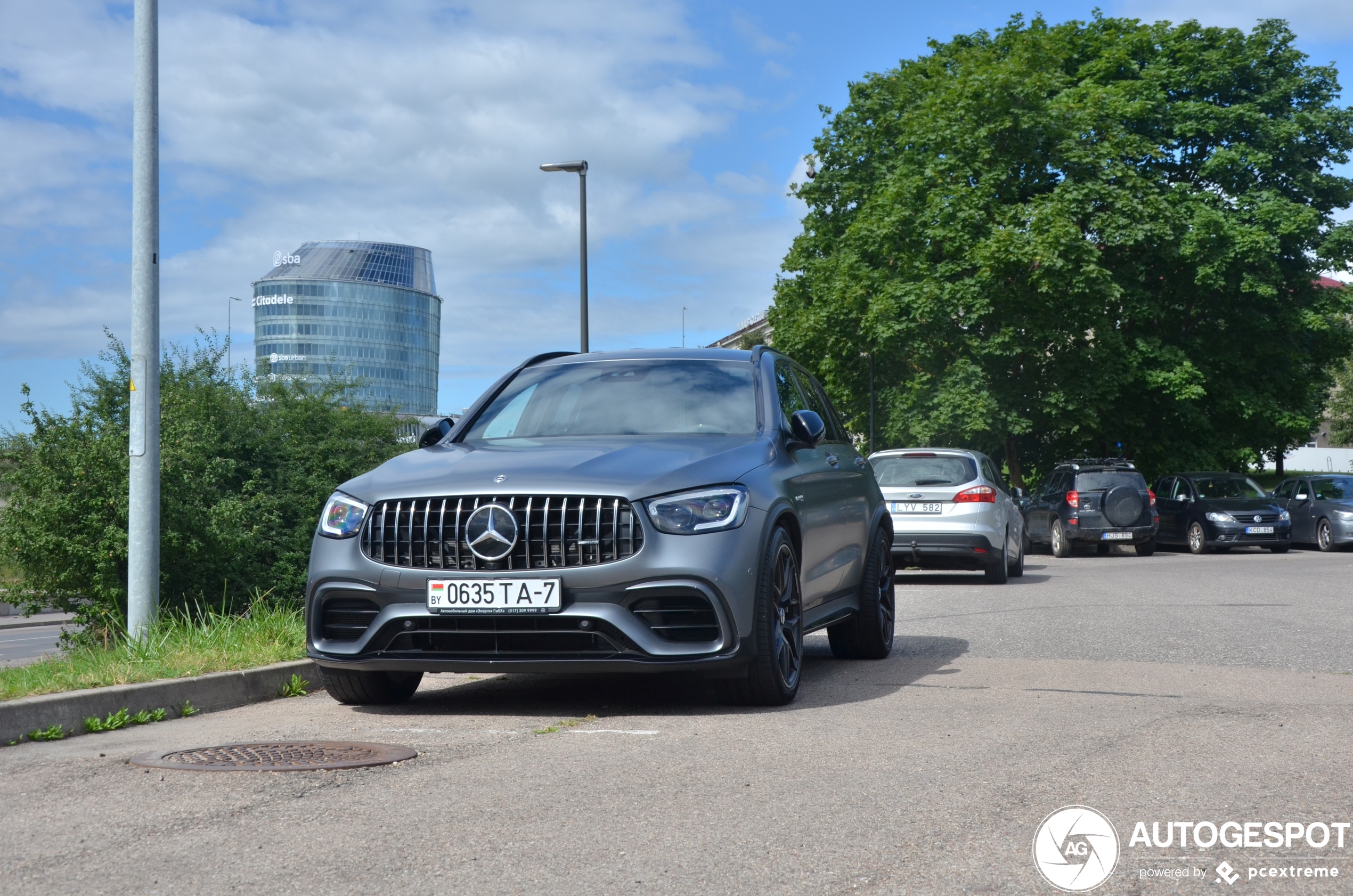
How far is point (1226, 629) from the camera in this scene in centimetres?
1109

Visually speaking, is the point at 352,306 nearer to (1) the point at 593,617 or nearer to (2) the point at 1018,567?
(2) the point at 1018,567

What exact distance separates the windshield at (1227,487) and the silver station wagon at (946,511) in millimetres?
13635

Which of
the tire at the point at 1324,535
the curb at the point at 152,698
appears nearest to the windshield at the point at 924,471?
the curb at the point at 152,698

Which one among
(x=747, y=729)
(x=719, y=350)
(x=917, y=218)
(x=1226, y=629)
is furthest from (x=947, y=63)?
(x=747, y=729)

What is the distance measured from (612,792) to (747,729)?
1.43 meters

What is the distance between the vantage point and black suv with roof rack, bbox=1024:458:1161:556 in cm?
2662

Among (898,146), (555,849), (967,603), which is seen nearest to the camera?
(555,849)

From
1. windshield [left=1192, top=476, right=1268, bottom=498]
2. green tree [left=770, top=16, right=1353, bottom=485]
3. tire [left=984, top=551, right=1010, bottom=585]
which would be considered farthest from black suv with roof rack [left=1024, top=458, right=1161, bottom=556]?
tire [left=984, top=551, right=1010, bottom=585]

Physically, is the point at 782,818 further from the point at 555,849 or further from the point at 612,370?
the point at 612,370

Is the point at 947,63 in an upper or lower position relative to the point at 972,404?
upper

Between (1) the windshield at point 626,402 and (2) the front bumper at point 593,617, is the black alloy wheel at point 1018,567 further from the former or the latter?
(2) the front bumper at point 593,617

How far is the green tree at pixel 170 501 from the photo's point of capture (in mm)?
10570

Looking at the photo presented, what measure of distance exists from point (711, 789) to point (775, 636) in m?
1.93

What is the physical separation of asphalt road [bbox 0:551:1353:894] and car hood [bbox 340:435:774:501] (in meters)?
1.02
